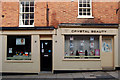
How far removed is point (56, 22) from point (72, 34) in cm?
146

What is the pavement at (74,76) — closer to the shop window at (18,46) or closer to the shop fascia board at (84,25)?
the shop window at (18,46)

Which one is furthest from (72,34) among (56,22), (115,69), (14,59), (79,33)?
(14,59)

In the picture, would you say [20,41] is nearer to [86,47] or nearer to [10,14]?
[10,14]

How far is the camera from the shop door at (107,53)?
30.0 ft

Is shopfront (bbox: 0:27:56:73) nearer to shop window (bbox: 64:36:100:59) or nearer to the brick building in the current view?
the brick building

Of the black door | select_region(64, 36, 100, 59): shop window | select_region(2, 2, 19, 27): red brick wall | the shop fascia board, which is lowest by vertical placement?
the black door

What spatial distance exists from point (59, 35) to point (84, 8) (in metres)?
2.80

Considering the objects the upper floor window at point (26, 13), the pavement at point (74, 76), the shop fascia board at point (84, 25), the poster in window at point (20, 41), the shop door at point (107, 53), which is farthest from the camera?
the upper floor window at point (26, 13)

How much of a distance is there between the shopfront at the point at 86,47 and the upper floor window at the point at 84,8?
3.60ft

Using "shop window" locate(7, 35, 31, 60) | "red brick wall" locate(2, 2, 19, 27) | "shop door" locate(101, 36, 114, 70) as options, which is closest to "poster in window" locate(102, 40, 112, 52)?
"shop door" locate(101, 36, 114, 70)

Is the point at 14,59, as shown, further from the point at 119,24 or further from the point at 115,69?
the point at 119,24

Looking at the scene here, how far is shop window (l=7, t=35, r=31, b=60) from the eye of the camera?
9.22 meters

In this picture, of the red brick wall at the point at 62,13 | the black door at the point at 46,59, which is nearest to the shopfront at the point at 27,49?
the black door at the point at 46,59

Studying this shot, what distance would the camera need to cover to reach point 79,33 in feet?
29.4
